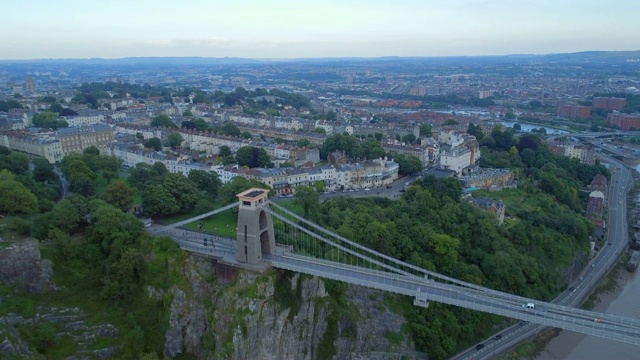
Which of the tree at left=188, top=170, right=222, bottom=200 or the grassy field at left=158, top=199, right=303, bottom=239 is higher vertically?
the tree at left=188, top=170, right=222, bottom=200

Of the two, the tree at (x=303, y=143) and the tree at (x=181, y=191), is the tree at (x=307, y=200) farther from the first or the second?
the tree at (x=303, y=143)

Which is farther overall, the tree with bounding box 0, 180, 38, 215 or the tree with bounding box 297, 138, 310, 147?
the tree with bounding box 297, 138, 310, 147

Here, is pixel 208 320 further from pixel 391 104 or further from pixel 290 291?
pixel 391 104

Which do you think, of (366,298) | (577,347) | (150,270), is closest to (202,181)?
(150,270)

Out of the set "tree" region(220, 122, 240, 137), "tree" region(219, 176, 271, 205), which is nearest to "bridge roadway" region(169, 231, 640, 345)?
"tree" region(219, 176, 271, 205)

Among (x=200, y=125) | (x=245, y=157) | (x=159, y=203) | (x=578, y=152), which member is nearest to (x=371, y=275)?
(x=159, y=203)

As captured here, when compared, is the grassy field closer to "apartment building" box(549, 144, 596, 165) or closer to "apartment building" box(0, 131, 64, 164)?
"apartment building" box(0, 131, 64, 164)
